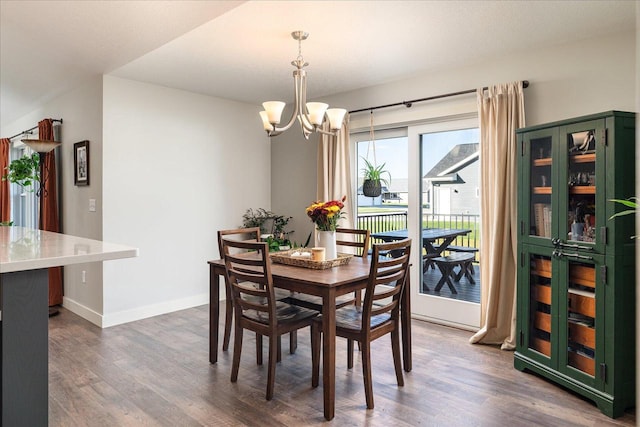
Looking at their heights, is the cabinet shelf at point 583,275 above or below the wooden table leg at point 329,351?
above

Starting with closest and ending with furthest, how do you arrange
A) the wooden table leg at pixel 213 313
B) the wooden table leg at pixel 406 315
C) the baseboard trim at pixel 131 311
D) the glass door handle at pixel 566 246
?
1. the glass door handle at pixel 566 246
2. the wooden table leg at pixel 406 315
3. the wooden table leg at pixel 213 313
4. the baseboard trim at pixel 131 311

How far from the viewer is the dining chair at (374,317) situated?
239 cm

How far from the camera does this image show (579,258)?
2535 millimetres

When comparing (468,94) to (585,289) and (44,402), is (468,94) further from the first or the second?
(44,402)

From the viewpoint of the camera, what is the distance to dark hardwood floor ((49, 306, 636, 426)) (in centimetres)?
229

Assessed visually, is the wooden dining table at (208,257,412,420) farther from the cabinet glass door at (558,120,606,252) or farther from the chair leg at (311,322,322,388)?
the cabinet glass door at (558,120,606,252)

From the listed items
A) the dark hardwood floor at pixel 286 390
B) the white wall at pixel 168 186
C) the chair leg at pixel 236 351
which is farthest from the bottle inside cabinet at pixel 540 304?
the white wall at pixel 168 186

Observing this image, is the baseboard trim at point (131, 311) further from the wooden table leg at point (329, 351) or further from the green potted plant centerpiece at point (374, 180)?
the wooden table leg at point (329, 351)

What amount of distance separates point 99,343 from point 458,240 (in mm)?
3289

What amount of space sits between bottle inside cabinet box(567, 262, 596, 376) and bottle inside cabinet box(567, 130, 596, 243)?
21cm

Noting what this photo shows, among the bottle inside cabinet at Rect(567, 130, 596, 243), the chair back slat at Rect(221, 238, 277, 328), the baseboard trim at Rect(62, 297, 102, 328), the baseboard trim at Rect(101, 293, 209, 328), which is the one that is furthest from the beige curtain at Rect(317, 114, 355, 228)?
the baseboard trim at Rect(62, 297, 102, 328)

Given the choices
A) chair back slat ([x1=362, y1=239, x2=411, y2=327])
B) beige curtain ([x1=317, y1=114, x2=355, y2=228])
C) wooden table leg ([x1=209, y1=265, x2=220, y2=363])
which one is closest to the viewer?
chair back slat ([x1=362, y1=239, x2=411, y2=327])

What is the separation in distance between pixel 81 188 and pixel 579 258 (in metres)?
4.43

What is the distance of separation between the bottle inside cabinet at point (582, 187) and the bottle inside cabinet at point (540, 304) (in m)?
0.31
